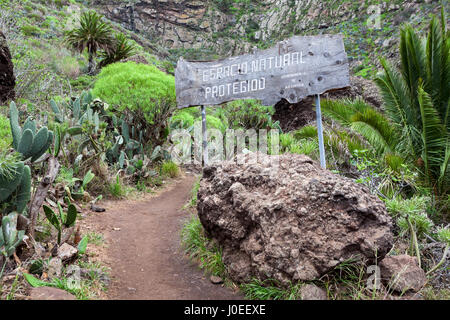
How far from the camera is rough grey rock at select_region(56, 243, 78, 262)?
137 inches

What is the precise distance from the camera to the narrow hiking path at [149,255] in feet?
10.9

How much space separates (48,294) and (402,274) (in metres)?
3.07

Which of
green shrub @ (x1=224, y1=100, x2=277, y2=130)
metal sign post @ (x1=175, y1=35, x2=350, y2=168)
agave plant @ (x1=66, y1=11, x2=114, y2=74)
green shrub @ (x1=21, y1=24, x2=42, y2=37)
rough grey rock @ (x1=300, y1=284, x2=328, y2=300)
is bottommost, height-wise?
rough grey rock @ (x1=300, y1=284, x2=328, y2=300)

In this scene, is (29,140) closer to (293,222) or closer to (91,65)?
(293,222)

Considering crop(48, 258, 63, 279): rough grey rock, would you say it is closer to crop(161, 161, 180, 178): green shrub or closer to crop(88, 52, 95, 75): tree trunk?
crop(161, 161, 180, 178): green shrub

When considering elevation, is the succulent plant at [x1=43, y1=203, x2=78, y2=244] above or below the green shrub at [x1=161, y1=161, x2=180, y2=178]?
below

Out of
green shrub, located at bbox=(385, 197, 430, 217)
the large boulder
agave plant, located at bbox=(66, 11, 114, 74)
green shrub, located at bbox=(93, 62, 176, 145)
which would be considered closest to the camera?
green shrub, located at bbox=(385, 197, 430, 217)

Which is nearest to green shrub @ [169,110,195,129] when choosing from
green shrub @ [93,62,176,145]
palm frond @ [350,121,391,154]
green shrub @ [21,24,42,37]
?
green shrub @ [93,62,176,145]

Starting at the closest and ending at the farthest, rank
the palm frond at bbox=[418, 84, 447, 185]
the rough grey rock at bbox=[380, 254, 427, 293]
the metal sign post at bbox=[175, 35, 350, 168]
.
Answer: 1. the rough grey rock at bbox=[380, 254, 427, 293]
2. the metal sign post at bbox=[175, 35, 350, 168]
3. the palm frond at bbox=[418, 84, 447, 185]

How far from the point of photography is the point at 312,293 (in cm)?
280

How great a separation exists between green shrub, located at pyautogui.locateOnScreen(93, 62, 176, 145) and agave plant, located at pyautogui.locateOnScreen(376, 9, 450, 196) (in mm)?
4632

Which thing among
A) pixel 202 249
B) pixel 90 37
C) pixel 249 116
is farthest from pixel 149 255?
pixel 90 37

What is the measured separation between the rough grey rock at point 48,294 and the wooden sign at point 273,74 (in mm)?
3754

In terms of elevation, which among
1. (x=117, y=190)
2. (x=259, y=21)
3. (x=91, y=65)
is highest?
(x=259, y=21)
